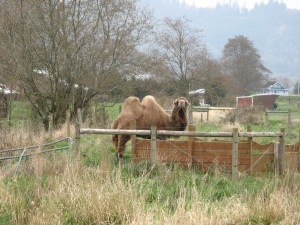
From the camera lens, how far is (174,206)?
6844 mm

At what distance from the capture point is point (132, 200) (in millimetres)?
6680

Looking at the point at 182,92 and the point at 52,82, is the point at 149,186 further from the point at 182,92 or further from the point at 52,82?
the point at 182,92

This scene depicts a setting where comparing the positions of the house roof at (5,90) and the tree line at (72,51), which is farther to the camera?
the house roof at (5,90)

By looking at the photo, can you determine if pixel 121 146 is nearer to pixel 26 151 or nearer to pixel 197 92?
pixel 26 151

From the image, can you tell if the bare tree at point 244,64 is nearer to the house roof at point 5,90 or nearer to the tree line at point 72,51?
the tree line at point 72,51

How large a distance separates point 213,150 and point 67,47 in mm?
8945

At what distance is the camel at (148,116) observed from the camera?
12.1 metres

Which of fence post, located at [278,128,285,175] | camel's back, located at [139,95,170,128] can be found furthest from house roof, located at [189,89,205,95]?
fence post, located at [278,128,285,175]

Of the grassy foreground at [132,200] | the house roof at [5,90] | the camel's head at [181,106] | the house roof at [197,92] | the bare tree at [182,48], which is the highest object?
the bare tree at [182,48]

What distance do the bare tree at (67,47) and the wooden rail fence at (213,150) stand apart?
7918 millimetres

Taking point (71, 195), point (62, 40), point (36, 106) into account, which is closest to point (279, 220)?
point (71, 195)

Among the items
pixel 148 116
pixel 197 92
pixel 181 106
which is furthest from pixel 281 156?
pixel 197 92

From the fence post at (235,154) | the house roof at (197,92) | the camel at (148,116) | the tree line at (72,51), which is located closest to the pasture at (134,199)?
the fence post at (235,154)

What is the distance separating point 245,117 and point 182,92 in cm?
1156
